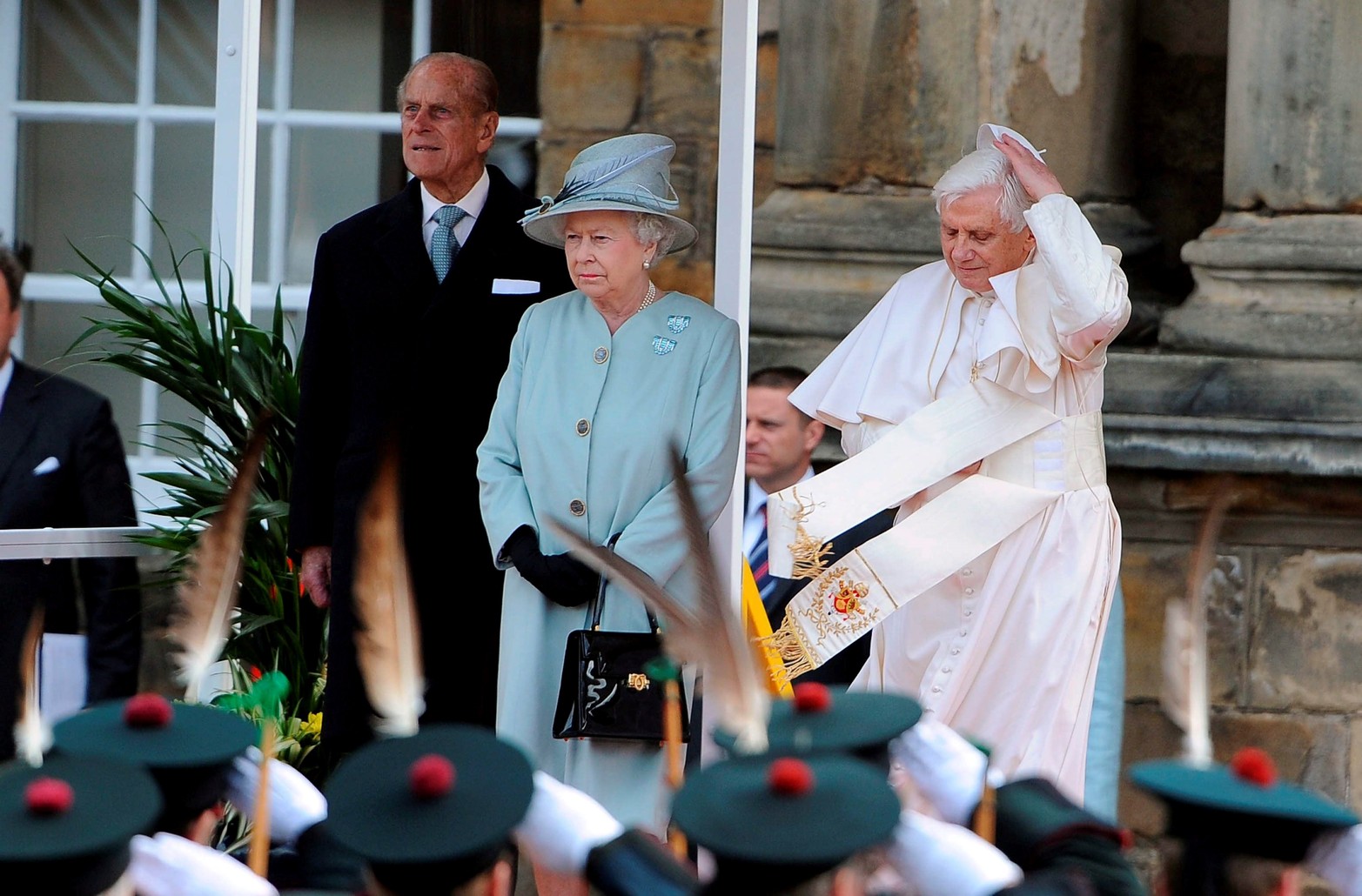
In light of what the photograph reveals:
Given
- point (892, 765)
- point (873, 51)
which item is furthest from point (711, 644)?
point (873, 51)

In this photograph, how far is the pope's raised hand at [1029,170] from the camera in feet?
13.9

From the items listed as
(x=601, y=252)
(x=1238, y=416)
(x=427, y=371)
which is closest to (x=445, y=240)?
(x=427, y=371)

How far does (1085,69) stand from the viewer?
5.65 meters

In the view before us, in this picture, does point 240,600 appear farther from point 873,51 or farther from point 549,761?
point 873,51

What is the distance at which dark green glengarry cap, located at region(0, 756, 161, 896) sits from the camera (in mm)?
2006

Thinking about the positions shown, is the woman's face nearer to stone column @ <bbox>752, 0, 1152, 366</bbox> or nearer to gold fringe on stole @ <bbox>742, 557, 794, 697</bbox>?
gold fringe on stole @ <bbox>742, 557, 794, 697</bbox>

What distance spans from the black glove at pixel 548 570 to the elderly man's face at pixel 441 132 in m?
0.96

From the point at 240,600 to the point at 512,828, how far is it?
10.4ft

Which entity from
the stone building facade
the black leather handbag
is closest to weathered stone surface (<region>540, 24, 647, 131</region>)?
the stone building facade

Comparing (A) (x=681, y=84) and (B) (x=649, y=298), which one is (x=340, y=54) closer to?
(A) (x=681, y=84)

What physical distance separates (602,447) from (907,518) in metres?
0.66

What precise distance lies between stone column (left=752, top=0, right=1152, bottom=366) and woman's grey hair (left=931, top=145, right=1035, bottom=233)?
1303mm

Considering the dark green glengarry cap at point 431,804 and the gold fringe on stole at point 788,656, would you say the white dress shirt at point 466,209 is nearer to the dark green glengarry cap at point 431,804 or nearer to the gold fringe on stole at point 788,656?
the gold fringe on stole at point 788,656

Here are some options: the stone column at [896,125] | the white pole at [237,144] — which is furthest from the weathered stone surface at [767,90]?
the white pole at [237,144]
